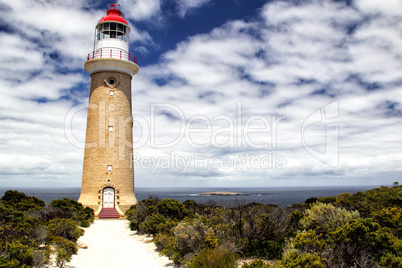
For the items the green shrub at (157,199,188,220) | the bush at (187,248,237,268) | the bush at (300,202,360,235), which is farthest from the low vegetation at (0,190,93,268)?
the bush at (300,202,360,235)

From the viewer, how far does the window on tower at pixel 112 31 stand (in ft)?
75.5

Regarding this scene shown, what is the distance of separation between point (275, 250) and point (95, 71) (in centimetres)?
1898

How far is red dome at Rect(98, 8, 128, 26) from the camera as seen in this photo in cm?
2285

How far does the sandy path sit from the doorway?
4.96 m

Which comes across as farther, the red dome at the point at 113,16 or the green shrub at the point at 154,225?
the red dome at the point at 113,16

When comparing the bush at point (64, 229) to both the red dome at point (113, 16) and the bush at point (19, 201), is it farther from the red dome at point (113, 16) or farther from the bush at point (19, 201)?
the red dome at point (113, 16)

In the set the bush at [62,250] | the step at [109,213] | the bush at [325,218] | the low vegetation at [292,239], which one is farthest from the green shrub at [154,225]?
the step at [109,213]

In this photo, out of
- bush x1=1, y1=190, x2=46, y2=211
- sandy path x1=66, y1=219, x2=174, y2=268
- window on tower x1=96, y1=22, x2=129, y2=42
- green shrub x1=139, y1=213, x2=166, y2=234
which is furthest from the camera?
window on tower x1=96, y1=22, x2=129, y2=42

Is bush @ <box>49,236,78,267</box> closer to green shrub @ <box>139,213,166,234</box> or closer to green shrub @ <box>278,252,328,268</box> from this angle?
green shrub @ <box>139,213,166,234</box>

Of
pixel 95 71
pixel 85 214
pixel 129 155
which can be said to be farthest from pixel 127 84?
pixel 85 214

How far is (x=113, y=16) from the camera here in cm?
2303

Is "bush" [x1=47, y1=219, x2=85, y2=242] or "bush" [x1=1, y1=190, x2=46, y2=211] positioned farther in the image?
"bush" [x1=1, y1=190, x2=46, y2=211]

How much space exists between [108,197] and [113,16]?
13.4 m

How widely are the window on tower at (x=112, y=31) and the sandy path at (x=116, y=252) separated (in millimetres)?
14147
